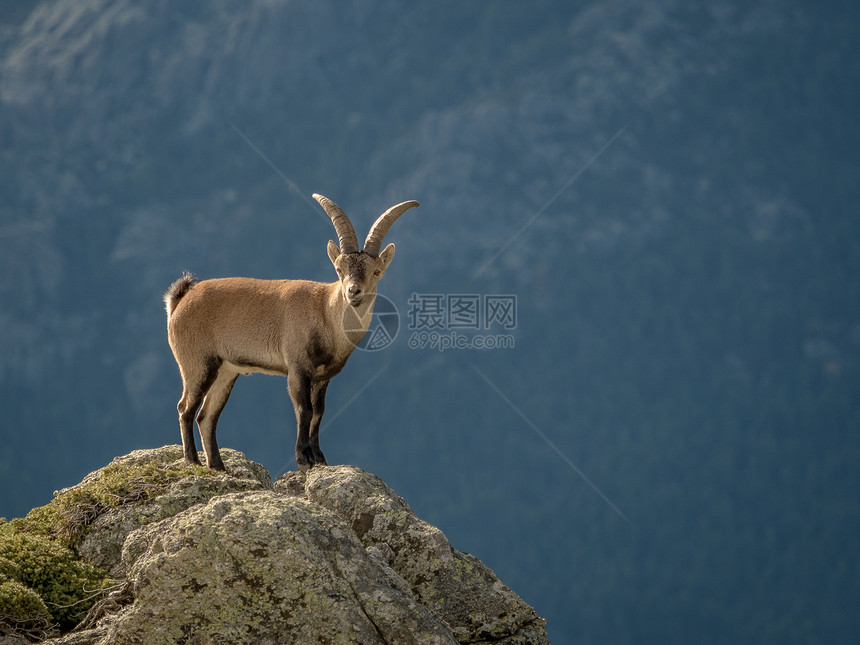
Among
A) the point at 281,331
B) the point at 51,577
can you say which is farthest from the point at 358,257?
the point at 51,577

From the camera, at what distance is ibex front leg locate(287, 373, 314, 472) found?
12305mm

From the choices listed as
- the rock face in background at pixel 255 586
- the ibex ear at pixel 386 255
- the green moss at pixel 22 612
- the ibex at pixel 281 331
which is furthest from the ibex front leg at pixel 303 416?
the green moss at pixel 22 612

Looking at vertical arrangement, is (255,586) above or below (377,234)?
below

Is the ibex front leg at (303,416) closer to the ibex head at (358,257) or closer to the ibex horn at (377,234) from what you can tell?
the ibex head at (358,257)

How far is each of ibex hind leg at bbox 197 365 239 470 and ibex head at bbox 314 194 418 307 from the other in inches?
102

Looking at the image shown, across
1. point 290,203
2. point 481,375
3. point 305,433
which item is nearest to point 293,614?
point 305,433

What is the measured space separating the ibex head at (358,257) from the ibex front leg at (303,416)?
1.36m

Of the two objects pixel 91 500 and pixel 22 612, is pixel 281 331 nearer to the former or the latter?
pixel 91 500

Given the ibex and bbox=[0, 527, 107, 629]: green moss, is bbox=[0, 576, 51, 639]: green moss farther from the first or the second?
the ibex

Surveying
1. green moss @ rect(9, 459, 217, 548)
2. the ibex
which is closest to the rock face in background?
green moss @ rect(9, 459, 217, 548)

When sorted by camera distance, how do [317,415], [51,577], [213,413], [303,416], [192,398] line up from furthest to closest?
[213,413] → [192,398] → [317,415] → [303,416] → [51,577]

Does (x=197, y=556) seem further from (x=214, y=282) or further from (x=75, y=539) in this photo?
(x=214, y=282)

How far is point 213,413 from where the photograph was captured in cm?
1353

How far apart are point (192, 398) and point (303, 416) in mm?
1962
